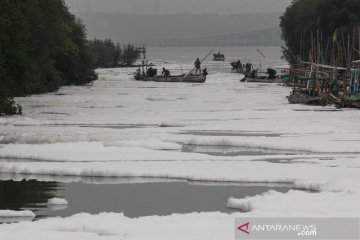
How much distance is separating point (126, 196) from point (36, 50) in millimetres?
39478

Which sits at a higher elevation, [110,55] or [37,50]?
[37,50]

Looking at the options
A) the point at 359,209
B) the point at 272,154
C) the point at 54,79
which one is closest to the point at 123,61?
the point at 54,79

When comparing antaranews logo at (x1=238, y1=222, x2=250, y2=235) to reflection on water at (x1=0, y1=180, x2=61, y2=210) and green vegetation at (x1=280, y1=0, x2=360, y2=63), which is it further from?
green vegetation at (x1=280, y1=0, x2=360, y2=63)

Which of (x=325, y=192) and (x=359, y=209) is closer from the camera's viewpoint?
(x=359, y=209)

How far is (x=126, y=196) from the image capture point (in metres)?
20.6

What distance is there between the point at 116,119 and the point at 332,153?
15.8 meters

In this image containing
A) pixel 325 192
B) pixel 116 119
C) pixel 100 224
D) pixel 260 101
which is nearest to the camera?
pixel 100 224

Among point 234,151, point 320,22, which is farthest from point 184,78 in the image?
point 234,151

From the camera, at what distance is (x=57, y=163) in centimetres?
2558

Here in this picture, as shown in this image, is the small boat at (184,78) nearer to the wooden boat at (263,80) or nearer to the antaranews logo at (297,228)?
the wooden boat at (263,80)

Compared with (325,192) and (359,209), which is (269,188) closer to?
(325,192)

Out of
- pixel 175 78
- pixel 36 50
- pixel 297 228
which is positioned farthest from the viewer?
pixel 175 78

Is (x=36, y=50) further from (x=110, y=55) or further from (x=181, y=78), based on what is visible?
(x=110, y=55)

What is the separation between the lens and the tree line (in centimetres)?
4138
